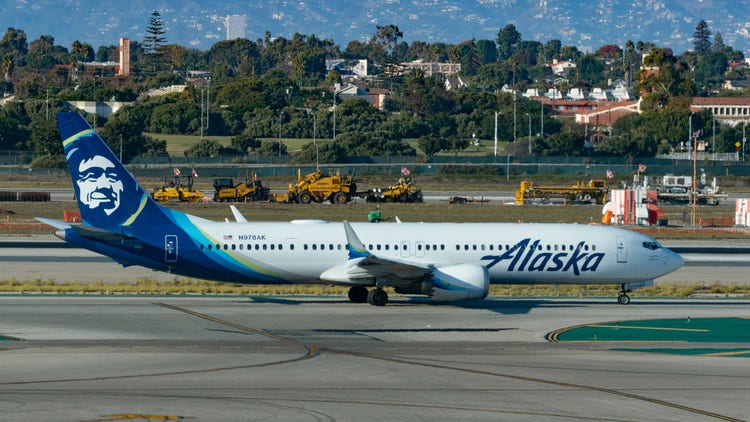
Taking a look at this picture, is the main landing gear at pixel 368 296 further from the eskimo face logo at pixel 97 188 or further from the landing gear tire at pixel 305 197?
the landing gear tire at pixel 305 197

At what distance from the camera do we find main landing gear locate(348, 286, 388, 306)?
42.2 meters

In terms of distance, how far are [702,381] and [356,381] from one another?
8.85 m

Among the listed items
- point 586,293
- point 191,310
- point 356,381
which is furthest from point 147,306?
point 586,293

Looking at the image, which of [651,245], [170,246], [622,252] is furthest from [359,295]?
[651,245]

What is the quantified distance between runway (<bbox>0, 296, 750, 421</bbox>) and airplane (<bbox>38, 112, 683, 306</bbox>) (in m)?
1.26

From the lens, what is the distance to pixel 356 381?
1102 inches

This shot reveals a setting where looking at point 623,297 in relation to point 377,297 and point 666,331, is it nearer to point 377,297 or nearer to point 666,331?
point 666,331

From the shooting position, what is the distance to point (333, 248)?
140 ft

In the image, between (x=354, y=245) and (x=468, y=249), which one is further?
(x=468, y=249)

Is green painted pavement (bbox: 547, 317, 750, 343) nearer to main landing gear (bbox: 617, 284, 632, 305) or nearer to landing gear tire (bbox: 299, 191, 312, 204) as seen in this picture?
main landing gear (bbox: 617, 284, 632, 305)

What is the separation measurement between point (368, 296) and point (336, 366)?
1257cm

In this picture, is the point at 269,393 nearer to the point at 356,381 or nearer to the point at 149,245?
the point at 356,381

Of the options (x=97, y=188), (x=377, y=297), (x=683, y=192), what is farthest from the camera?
(x=683, y=192)

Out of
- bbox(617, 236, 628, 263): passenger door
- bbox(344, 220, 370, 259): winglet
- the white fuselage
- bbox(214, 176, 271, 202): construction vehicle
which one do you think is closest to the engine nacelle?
the white fuselage
